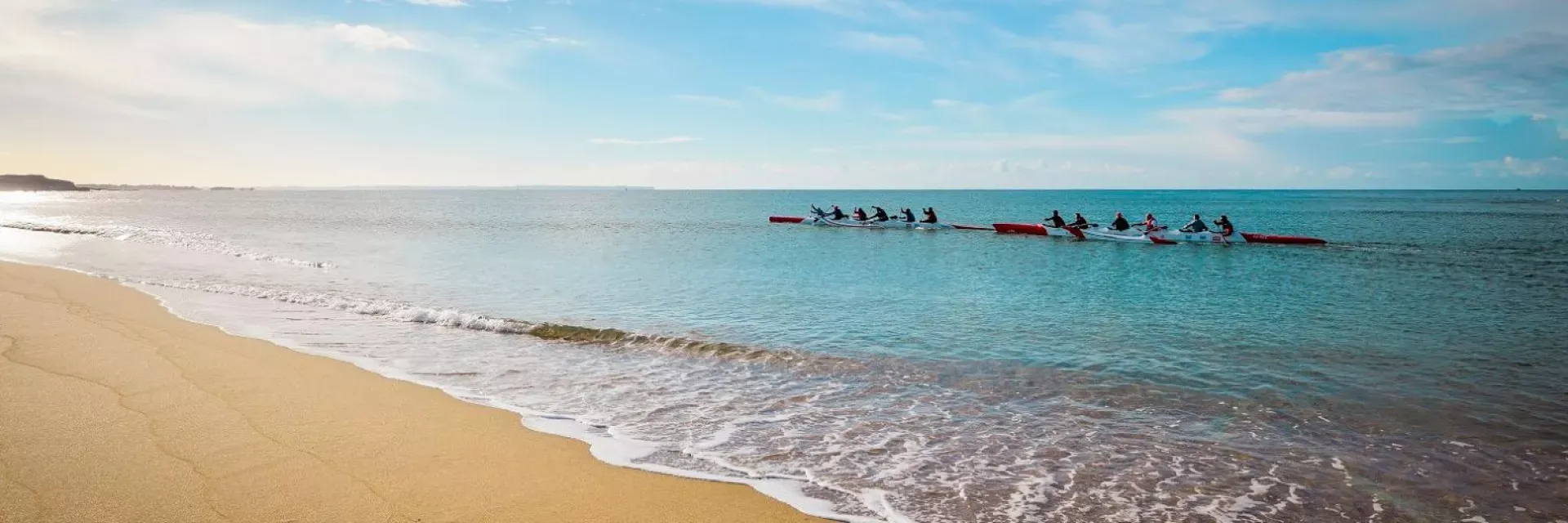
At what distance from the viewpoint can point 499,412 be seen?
28.3ft

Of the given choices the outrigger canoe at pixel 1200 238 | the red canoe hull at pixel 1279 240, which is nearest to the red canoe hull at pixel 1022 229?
the outrigger canoe at pixel 1200 238

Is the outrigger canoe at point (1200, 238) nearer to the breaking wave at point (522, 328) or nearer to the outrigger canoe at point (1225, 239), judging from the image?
the outrigger canoe at point (1225, 239)

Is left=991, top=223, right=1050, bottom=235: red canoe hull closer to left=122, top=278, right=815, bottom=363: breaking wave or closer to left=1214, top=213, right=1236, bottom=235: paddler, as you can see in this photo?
left=1214, top=213, right=1236, bottom=235: paddler

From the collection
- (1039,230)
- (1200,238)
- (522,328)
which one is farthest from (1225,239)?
(522,328)

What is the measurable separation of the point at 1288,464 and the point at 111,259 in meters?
35.0

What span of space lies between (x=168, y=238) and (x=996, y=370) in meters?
47.4

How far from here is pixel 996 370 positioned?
1173 centimetres

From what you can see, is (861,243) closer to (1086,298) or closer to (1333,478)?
(1086,298)

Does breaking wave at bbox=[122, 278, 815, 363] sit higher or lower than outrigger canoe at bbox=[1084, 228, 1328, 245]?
lower

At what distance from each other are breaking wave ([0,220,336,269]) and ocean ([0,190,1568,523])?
1436 mm

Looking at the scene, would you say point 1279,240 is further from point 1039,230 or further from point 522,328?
point 522,328

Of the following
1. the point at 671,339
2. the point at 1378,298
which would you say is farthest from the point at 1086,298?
the point at 671,339

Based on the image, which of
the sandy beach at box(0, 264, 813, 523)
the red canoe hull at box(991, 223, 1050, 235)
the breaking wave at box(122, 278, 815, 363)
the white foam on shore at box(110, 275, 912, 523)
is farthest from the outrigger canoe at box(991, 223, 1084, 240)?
the sandy beach at box(0, 264, 813, 523)

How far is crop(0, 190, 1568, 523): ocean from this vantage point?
6.91m
